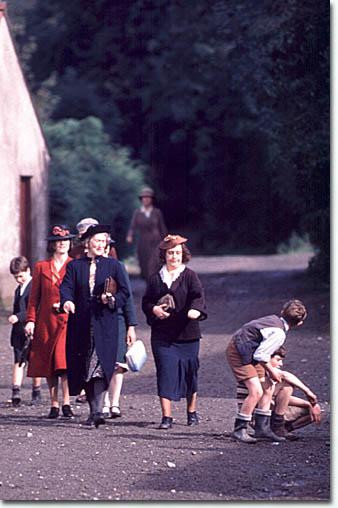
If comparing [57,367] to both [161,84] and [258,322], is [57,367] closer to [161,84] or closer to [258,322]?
[258,322]

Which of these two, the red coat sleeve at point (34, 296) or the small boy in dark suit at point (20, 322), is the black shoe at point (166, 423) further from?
the small boy in dark suit at point (20, 322)

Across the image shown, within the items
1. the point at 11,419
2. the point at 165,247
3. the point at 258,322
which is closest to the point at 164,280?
the point at 165,247

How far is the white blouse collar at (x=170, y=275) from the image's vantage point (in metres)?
11.1

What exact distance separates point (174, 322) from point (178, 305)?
0.15m

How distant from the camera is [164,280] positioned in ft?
36.6

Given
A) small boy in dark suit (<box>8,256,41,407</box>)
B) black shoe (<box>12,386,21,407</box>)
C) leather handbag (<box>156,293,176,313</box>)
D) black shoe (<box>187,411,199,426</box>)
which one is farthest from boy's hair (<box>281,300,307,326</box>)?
black shoe (<box>12,386,21,407</box>)

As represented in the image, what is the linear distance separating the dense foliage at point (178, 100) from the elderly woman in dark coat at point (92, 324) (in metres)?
15.2

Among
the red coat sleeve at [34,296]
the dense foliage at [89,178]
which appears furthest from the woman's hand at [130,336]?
the dense foliage at [89,178]

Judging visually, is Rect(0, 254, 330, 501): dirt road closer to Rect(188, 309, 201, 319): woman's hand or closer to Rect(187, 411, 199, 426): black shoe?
Rect(187, 411, 199, 426): black shoe

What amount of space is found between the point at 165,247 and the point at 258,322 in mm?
1109

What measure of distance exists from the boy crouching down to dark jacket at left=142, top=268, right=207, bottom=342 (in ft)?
2.17

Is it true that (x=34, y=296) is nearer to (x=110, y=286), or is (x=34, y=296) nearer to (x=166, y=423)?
(x=110, y=286)

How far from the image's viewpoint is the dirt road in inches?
329

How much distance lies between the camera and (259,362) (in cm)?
1017
